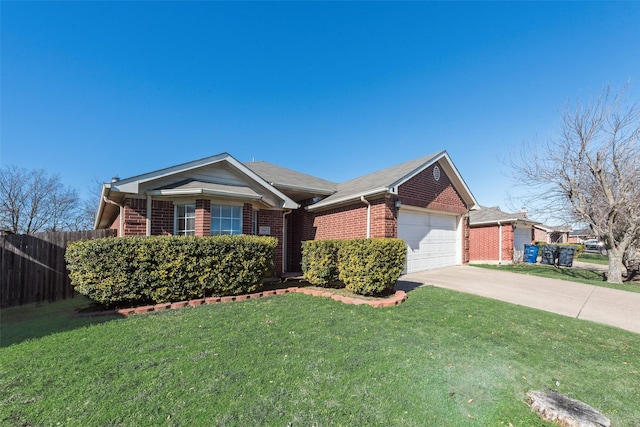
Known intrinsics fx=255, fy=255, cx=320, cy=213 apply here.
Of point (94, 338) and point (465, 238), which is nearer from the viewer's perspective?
point (94, 338)

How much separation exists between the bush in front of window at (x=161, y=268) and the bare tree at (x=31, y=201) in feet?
85.3

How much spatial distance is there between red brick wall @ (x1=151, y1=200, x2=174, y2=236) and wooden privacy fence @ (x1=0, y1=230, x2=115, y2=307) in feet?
6.77

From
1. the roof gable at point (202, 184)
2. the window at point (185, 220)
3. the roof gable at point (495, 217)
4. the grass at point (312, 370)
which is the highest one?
the roof gable at point (202, 184)

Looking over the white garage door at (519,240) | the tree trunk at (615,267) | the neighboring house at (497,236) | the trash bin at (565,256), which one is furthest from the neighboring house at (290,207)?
the trash bin at (565,256)

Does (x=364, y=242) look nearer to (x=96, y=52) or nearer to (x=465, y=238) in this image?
(x=465, y=238)

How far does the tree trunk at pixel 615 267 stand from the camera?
424 inches

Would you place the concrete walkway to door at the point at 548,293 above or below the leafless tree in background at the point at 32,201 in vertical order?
below

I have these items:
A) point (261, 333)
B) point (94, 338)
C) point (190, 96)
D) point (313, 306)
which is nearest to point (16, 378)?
point (94, 338)

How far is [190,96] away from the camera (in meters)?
12.0

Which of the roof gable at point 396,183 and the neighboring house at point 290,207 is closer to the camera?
the neighboring house at point 290,207

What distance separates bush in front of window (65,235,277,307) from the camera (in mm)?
5633

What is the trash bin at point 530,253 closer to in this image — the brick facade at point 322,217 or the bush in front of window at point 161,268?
the brick facade at point 322,217

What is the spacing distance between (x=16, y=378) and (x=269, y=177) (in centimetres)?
951

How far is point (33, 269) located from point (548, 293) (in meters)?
14.5
